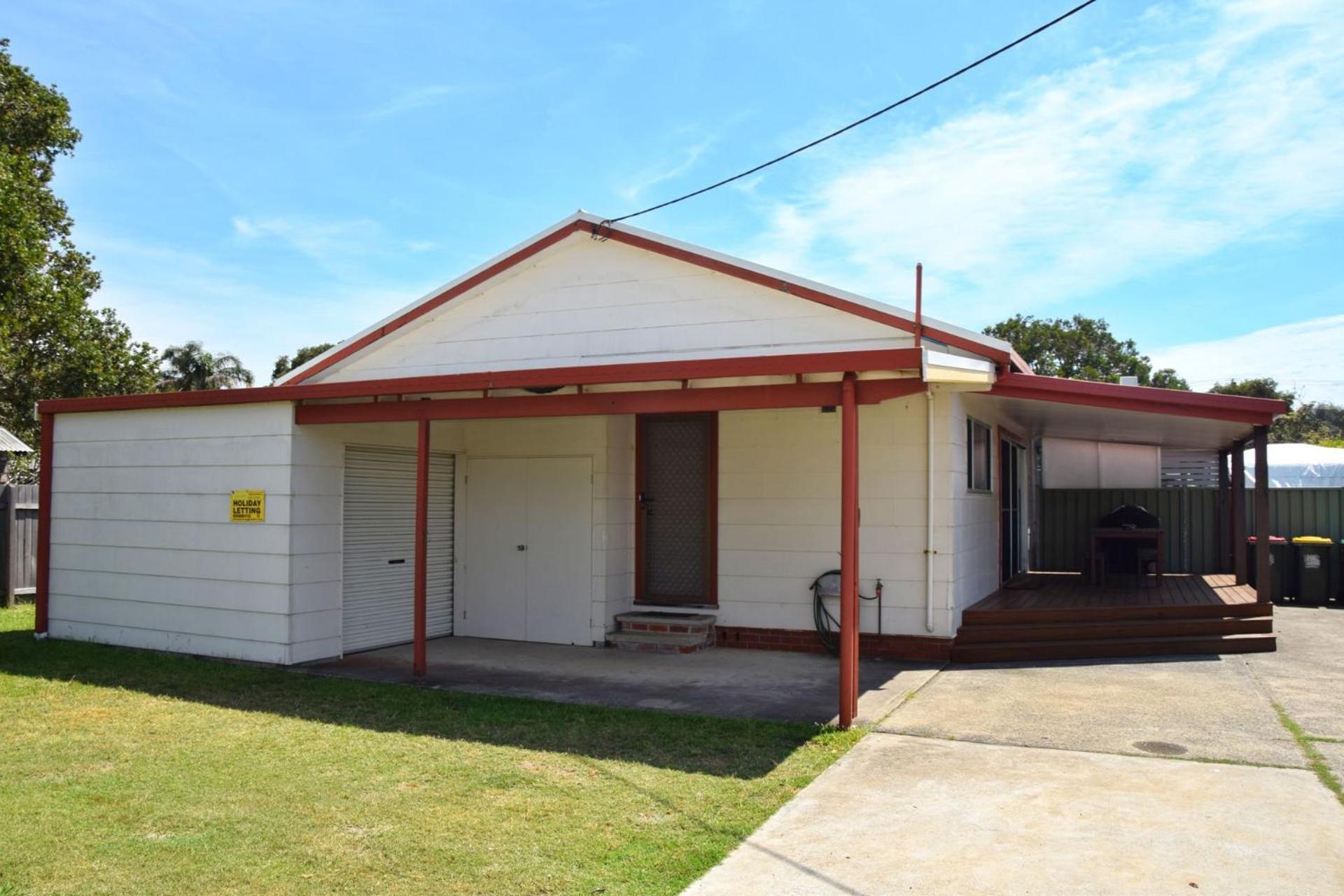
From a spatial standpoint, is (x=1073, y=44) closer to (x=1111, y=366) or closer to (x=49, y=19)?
Result: (x=49, y=19)

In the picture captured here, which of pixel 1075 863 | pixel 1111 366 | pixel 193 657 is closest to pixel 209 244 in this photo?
pixel 193 657

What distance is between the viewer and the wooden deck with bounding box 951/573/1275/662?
9.49 m

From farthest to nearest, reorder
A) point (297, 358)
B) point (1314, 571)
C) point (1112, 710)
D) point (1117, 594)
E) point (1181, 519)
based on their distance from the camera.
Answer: point (297, 358) → point (1181, 519) → point (1314, 571) → point (1117, 594) → point (1112, 710)

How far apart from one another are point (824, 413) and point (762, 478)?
0.97m

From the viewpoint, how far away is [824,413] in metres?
9.91

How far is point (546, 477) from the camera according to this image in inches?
426

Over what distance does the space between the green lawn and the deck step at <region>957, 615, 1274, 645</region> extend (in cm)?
388

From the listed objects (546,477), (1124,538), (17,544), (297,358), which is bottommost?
(17,544)

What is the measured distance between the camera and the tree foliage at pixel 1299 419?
4075 centimetres

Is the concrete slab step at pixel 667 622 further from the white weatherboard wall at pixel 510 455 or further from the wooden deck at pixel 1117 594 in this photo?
the wooden deck at pixel 1117 594

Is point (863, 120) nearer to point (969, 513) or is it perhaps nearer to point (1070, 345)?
point (969, 513)

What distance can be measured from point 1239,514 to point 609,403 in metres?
9.59

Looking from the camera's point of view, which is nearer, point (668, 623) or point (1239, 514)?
point (668, 623)

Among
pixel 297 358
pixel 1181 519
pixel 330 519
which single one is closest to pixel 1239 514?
pixel 1181 519
